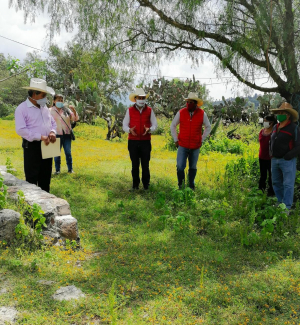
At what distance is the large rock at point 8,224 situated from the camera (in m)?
3.52

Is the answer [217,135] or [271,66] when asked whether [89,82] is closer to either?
[271,66]

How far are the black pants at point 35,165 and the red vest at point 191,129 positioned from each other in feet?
7.90

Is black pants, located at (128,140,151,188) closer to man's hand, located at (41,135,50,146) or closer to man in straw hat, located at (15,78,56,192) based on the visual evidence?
man in straw hat, located at (15,78,56,192)

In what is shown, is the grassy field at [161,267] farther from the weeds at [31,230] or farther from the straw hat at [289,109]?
the straw hat at [289,109]

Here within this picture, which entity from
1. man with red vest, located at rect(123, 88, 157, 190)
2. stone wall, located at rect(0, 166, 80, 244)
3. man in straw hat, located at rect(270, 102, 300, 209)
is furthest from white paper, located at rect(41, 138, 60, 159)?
man in straw hat, located at rect(270, 102, 300, 209)

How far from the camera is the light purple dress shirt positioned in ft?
14.6

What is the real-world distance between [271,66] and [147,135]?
2.47 metres

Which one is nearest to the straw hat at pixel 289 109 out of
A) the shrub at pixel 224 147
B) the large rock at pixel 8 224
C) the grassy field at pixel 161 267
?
the grassy field at pixel 161 267

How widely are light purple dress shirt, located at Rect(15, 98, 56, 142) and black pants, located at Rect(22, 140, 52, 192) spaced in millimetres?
136

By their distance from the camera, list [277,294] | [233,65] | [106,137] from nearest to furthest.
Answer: [277,294]
[233,65]
[106,137]

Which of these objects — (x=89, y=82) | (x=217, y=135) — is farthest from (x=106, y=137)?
(x=89, y=82)

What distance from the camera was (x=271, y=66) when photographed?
514 cm

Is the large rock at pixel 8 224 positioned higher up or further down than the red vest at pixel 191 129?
further down

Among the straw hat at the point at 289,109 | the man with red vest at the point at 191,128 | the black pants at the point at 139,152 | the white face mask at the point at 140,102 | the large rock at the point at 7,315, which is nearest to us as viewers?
the large rock at the point at 7,315
